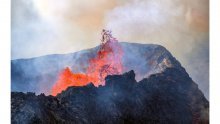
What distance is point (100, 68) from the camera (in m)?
2.23

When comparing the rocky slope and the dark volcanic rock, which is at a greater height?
the rocky slope

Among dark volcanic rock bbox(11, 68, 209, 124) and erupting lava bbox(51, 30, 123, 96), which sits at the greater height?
erupting lava bbox(51, 30, 123, 96)

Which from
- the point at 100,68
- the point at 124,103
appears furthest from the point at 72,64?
the point at 124,103

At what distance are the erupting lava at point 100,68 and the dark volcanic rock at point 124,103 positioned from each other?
0.10 ft

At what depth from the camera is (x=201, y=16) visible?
92.4 inches

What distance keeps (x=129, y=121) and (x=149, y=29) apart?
0.56 metres

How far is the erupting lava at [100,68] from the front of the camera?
219 centimetres

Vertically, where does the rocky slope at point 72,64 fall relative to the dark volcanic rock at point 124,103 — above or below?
above

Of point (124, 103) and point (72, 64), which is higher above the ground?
point (72, 64)

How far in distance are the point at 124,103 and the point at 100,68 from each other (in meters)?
0.25

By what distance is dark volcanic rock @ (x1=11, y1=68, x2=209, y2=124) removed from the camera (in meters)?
2.16

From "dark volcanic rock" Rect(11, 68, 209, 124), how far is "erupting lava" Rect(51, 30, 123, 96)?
0.10 ft

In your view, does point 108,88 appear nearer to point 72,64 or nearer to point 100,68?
point 100,68
